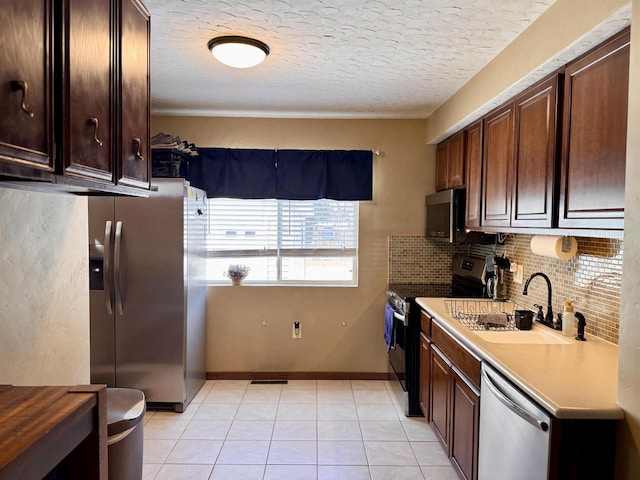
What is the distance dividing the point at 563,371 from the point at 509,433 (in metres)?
0.33

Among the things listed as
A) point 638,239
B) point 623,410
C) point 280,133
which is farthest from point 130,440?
point 280,133

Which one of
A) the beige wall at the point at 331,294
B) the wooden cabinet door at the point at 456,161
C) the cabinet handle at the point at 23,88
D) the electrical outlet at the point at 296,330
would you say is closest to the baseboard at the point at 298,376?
the beige wall at the point at 331,294

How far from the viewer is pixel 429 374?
2812mm

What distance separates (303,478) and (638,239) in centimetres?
211

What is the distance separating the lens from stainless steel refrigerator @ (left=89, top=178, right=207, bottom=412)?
309 centimetres

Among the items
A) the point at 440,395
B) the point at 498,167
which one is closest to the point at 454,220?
the point at 498,167

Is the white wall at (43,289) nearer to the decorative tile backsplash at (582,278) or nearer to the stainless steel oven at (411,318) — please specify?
the stainless steel oven at (411,318)

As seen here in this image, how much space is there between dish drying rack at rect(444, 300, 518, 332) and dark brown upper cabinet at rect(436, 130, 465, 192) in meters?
0.90

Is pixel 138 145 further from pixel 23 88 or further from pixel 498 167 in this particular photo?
pixel 498 167

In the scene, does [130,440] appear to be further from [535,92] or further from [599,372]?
[535,92]

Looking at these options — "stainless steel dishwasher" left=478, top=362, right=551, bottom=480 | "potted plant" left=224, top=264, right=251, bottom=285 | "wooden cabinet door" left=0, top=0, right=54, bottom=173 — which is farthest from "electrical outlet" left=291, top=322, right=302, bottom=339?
"wooden cabinet door" left=0, top=0, right=54, bottom=173

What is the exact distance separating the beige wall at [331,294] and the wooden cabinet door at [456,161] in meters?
0.43

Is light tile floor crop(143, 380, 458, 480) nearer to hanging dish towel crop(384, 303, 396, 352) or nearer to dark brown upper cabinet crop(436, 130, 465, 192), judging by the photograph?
hanging dish towel crop(384, 303, 396, 352)

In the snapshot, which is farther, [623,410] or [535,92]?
[535,92]
